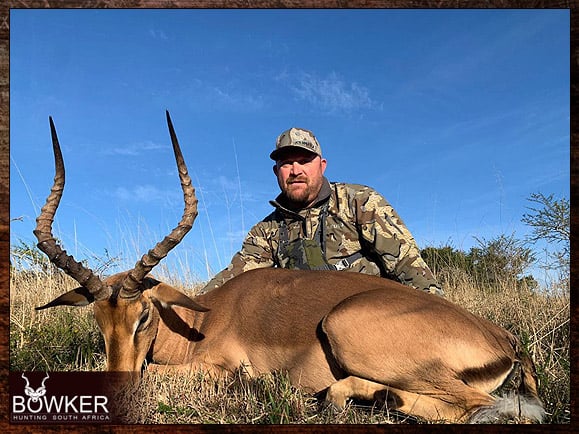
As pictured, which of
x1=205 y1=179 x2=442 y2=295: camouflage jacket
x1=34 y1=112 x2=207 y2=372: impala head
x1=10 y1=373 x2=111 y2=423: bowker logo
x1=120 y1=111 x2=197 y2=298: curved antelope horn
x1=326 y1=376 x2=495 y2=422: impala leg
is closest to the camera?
x1=10 y1=373 x2=111 y2=423: bowker logo

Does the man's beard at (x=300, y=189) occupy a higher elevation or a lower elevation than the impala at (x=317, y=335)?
higher

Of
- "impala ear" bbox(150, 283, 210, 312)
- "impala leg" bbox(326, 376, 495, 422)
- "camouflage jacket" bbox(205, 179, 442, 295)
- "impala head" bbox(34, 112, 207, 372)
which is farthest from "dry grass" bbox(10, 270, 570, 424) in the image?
"camouflage jacket" bbox(205, 179, 442, 295)

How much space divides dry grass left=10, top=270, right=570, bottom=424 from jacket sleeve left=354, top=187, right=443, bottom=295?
999 millimetres

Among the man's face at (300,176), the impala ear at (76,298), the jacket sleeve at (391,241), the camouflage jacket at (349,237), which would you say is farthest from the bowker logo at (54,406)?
the man's face at (300,176)

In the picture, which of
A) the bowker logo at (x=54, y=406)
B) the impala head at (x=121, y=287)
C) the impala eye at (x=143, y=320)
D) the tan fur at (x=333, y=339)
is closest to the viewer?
the bowker logo at (x=54, y=406)

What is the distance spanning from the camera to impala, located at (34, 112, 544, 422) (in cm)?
334

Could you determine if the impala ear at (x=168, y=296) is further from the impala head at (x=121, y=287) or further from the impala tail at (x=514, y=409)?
the impala tail at (x=514, y=409)

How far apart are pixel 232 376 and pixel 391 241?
2176 mm

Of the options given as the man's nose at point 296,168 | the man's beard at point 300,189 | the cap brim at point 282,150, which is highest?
the cap brim at point 282,150

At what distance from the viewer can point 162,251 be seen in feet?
12.8

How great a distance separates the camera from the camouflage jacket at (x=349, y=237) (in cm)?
532

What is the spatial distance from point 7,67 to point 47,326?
3.52 meters

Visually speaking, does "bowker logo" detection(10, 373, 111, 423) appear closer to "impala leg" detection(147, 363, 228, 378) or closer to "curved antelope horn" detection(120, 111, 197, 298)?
"curved antelope horn" detection(120, 111, 197, 298)

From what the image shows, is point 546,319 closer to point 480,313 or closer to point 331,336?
point 480,313
